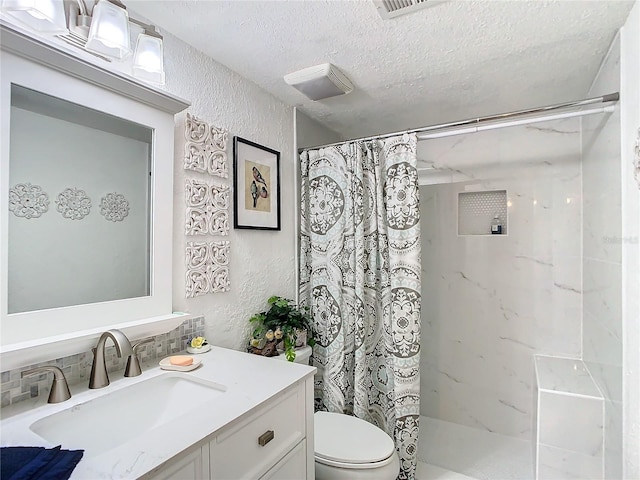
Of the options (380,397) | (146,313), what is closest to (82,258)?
(146,313)

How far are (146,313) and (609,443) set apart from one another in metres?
2.12

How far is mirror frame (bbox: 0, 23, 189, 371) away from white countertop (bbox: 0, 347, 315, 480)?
0.48 ft

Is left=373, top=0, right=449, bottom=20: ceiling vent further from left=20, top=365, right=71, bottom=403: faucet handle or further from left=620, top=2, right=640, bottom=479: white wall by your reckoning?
left=20, top=365, right=71, bottom=403: faucet handle

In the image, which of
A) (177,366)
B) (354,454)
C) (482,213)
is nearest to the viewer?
(177,366)

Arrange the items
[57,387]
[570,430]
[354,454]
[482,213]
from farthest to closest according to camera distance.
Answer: [482,213], [570,430], [354,454], [57,387]

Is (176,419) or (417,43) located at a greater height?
(417,43)

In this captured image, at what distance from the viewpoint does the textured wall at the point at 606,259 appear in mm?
1495

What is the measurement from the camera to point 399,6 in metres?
1.30

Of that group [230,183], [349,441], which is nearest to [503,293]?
[349,441]

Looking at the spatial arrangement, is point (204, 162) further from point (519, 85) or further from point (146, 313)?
point (519, 85)

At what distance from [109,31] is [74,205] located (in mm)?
554

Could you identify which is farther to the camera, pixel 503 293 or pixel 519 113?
pixel 503 293

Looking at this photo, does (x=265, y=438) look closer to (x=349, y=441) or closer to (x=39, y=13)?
(x=349, y=441)

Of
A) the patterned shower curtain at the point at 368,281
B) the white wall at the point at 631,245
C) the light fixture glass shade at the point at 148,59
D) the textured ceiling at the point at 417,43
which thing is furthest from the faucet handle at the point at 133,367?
the white wall at the point at 631,245
